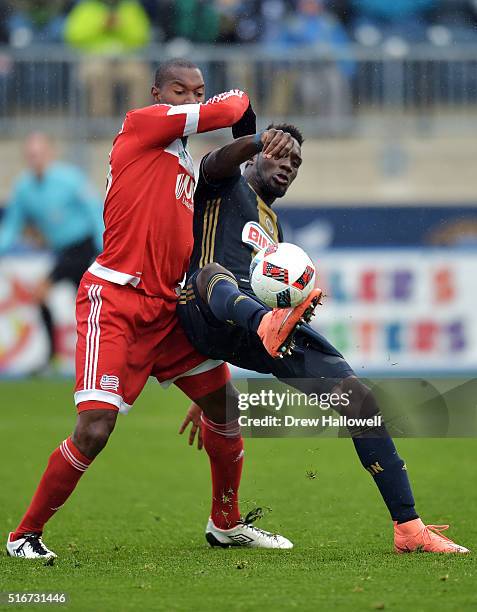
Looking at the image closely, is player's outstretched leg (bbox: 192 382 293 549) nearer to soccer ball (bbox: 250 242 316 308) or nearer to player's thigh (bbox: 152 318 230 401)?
player's thigh (bbox: 152 318 230 401)

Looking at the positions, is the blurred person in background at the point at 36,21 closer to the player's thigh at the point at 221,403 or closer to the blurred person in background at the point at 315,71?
the blurred person in background at the point at 315,71

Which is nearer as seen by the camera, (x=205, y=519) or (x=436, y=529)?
(x=436, y=529)

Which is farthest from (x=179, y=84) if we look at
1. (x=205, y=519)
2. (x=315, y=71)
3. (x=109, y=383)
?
(x=315, y=71)

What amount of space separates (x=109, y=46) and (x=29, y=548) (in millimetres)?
11549

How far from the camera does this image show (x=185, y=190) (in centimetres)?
640

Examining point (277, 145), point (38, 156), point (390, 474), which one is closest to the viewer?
point (277, 145)

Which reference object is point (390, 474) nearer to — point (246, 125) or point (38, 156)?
point (246, 125)

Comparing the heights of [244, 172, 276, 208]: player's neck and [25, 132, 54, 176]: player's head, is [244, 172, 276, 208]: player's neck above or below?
above

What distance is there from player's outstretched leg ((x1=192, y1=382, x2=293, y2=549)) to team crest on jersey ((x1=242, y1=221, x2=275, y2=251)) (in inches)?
29.1

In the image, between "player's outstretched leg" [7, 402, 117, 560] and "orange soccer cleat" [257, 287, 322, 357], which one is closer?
"orange soccer cleat" [257, 287, 322, 357]

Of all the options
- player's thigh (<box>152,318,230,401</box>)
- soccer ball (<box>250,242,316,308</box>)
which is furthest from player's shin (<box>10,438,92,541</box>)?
soccer ball (<box>250,242,316,308</box>)

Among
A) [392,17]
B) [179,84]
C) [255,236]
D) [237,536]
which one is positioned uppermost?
[179,84]

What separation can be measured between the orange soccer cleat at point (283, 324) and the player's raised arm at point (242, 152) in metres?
0.68

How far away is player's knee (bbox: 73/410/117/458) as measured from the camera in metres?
6.02
